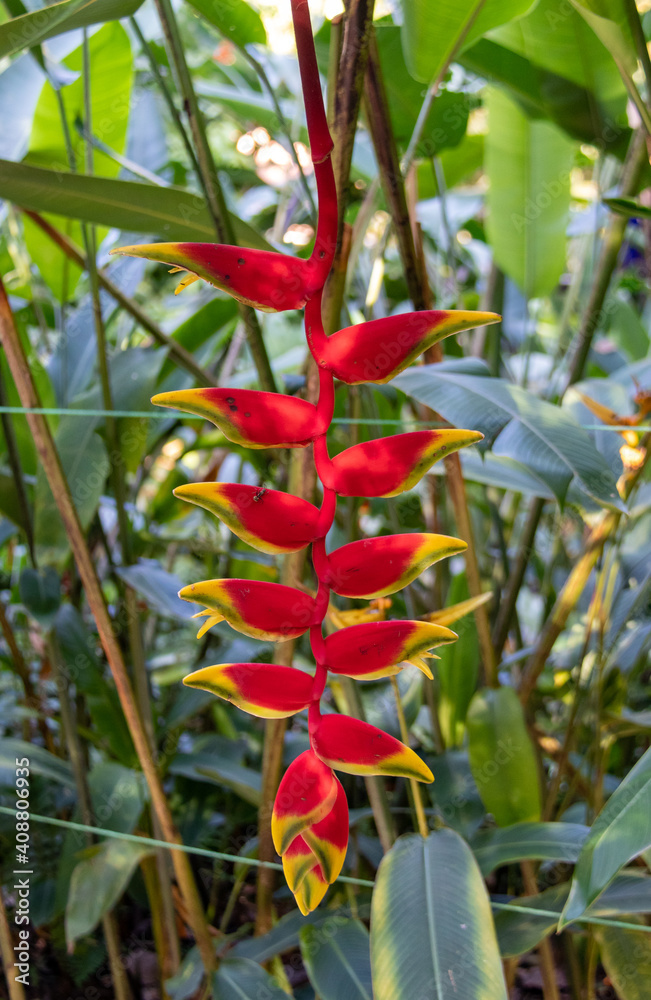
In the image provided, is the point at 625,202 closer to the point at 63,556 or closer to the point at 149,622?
the point at 63,556

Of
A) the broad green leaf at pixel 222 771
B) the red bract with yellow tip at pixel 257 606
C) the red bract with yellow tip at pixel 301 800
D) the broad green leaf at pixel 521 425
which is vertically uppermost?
the red bract with yellow tip at pixel 257 606

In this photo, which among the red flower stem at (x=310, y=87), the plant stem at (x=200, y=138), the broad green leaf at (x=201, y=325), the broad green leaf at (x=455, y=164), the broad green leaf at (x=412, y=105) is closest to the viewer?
the red flower stem at (x=310, y=87)

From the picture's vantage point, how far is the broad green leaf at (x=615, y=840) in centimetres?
35

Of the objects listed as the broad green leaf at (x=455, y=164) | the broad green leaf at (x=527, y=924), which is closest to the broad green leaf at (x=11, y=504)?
the broad green leaf at (x=527, y=924)

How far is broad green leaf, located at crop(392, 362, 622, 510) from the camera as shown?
417mm

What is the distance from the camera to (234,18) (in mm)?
559

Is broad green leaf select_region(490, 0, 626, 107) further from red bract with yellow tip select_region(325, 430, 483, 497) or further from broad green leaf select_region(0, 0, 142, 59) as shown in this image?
red bract with yellow tip select_region(325, 430, 483, 497)

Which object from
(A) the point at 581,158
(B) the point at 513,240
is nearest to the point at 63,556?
(B) the point at 513,240

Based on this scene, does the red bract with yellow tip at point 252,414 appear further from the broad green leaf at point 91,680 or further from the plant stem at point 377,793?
the broad green leaf at point 91,680

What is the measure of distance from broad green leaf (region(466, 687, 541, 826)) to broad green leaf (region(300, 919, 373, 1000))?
148 millimetres

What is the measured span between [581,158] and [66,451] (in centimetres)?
85

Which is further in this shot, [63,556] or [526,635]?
[526,635]

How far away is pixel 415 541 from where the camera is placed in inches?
10.3

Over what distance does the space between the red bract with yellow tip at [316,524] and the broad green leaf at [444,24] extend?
33 cm
